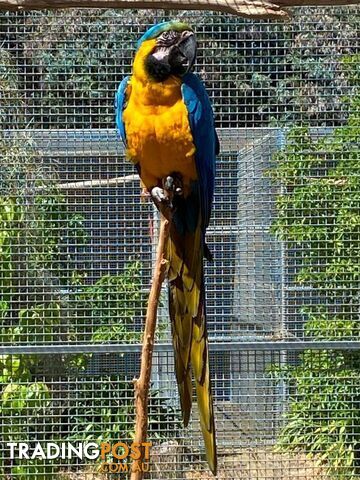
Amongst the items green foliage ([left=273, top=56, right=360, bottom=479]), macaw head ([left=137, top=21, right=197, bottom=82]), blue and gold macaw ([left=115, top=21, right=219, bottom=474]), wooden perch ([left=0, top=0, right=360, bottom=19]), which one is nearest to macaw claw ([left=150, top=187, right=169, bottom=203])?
blue and gold macaw ([left=115, top=21, right=219, bottom=474])

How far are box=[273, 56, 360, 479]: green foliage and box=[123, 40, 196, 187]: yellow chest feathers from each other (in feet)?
2.58

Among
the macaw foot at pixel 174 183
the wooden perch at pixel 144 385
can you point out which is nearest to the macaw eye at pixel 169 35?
the macaw foot at pixel 174 183

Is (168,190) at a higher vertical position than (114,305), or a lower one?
higher

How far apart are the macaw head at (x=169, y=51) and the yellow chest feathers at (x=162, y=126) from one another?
0.02 meters

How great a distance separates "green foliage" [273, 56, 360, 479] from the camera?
219 cm

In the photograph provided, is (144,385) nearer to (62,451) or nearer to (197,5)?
(197,5)

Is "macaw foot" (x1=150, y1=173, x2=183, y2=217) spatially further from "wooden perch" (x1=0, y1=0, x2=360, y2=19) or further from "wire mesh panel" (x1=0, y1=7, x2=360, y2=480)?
"wire mesh panel" (x1=0, y1=7, x2=360, y2=480)

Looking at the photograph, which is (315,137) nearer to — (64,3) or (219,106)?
(219,106)

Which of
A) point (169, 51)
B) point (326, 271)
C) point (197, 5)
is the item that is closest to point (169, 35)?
point (169, 51)

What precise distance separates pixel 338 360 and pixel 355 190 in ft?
1.74

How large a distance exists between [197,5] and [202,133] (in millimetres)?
302

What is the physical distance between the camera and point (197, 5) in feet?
5.15

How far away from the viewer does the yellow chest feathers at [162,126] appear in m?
1.44

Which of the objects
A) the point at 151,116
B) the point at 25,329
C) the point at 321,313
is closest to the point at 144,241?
the point at 25,329
